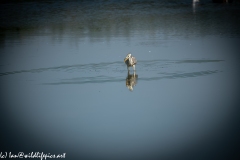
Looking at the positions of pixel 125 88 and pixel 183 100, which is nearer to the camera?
pixel 183 100

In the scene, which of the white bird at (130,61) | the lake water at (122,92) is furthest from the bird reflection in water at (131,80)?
the white bird at (130,61)

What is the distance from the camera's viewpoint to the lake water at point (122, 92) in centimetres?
970

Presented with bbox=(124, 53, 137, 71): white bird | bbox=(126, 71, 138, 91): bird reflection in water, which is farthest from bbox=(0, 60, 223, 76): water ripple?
bbox=(126, 71, 138, 91): bird reflection in water

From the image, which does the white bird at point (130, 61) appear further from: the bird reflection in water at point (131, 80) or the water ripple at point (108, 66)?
the water ripple at point (108, 66)

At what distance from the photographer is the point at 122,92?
13.2 metres

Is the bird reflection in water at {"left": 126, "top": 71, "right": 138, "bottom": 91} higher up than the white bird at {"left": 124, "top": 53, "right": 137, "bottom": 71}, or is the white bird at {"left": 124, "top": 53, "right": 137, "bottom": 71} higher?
the white bird at {"left": 124, "top": 53, "right": 137, "bottom": 71}

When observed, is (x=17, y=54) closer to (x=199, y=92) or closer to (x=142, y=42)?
(x=142, y=42)

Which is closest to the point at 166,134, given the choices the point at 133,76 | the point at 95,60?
the point at 133,76

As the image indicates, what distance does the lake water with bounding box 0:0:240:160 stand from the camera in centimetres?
970

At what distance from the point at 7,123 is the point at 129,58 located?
17.1 ft

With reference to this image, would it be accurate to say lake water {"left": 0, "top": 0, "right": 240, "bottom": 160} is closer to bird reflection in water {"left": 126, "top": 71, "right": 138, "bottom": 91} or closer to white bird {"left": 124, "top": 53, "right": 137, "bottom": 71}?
bird reflection in water {"left": 126, "top": 71, "right": 138, "bottom": 91}

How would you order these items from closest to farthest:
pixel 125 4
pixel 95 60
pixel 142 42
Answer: pixel 95 60 < pixel 142 42 < pixel 125 4

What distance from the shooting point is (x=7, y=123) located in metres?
11.1

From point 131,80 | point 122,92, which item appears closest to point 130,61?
point 131,80
